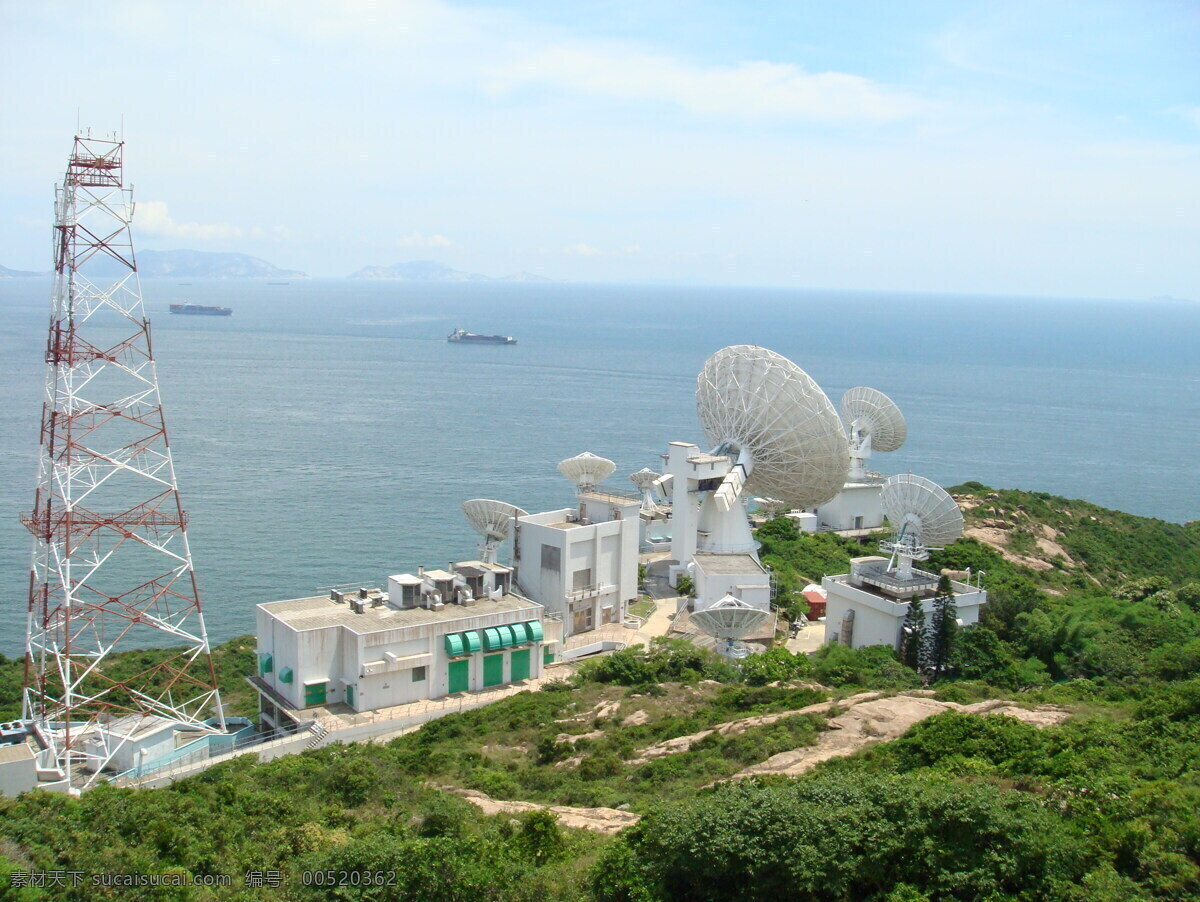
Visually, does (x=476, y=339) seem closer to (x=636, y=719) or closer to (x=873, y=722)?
(x=636, y=719)

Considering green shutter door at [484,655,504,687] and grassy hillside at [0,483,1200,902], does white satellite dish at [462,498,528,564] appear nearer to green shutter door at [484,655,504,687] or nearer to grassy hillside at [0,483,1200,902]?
green shutter door at [484,655,504,687]

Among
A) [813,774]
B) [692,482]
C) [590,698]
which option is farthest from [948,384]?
[813,774]

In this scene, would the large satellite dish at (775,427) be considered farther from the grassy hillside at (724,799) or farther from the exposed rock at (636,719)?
the exposed rock at (636,719)

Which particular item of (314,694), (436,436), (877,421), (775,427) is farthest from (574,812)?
(436,436)

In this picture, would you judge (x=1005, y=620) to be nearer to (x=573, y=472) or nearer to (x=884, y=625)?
(x=884, y=625)

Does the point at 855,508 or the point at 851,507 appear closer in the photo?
the point at 851,507
